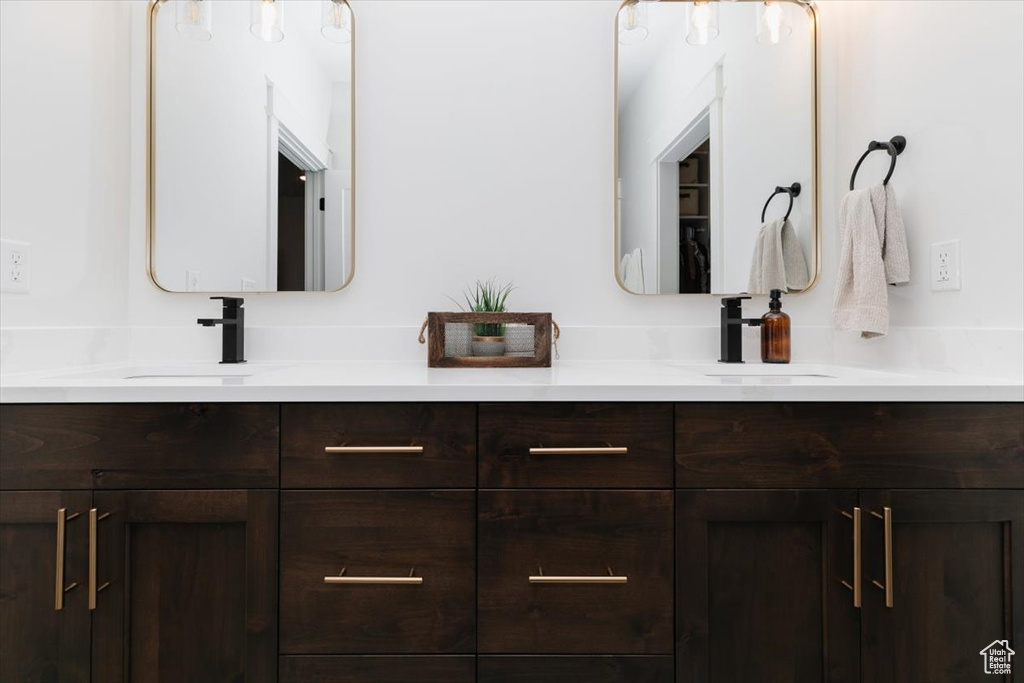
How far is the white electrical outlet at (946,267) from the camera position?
4.07 ft

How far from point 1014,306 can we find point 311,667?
149 centimetres

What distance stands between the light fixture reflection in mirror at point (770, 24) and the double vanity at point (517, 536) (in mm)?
1136

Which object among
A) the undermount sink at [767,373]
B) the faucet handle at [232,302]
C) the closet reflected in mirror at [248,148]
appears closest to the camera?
the undermount sink at [767,373]

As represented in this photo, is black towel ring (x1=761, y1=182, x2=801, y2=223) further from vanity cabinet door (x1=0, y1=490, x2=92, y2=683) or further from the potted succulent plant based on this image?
vanity cabinet door (x1=0, y1=490, x2=92, y2=683)

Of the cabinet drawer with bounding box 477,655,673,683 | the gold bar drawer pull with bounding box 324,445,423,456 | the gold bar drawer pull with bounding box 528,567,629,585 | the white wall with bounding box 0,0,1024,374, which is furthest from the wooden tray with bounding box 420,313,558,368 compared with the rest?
the cabinet drawer with bounding box 477,655,673,683

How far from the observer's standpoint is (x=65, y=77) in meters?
1.38

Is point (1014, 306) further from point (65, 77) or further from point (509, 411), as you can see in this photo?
point (65, 77)

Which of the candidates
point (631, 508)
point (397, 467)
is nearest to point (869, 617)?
point (631, 508)

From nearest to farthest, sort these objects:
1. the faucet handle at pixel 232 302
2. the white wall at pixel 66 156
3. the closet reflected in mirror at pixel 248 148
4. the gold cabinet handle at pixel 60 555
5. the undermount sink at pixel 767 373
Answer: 1. the gold cabinet handle at pixel 60 555
2. the white wall at pixel 66 156
3. the undermount sink at pixel 767 373
4. the faucet handle at pixel 232 302
5. the closet reflected in mirror at pixel 248 148

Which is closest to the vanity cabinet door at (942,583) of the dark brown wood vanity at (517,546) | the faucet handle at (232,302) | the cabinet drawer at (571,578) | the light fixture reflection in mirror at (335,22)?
the dark brown wood vanity at (517,546)

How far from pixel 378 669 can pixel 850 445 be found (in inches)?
36.6

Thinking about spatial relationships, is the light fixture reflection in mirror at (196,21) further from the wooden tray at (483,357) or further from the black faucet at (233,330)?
the wooden tray at (483,357)

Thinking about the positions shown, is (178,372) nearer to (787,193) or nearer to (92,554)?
(92,554)

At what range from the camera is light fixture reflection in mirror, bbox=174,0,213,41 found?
1.61m
